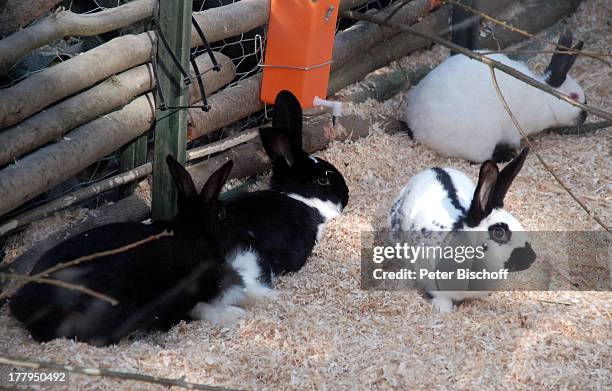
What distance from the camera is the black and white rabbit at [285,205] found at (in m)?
3.46

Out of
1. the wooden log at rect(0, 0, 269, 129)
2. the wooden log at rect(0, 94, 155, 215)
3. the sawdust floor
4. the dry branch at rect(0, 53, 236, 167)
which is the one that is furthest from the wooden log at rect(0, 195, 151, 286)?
the wooden log at rect(0, 0, 269, 129)

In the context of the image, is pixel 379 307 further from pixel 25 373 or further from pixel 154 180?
pixel 25 373

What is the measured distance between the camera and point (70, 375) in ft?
8.29

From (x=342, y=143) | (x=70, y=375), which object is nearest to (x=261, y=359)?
(x=70, y=375)

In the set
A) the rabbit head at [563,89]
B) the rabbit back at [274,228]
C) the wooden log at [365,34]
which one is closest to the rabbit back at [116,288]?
the rabbit back at [274,228]

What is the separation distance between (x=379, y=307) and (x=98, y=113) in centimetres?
135

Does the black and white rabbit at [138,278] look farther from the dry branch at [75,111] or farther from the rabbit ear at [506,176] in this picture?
the rabbit ear at [506,176]

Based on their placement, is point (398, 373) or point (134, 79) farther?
point (134, 79)


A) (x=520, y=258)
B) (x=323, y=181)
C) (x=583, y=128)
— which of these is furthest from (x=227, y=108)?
(x=583, y=128)

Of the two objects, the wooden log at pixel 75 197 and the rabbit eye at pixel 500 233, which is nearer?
the wooden log at pixel 75 197

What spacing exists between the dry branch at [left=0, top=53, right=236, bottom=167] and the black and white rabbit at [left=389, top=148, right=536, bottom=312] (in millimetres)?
1123

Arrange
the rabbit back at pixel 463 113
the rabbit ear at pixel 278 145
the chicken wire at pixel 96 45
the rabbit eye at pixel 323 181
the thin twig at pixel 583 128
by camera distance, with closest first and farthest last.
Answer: the chicken wire at pixel 96 45 < the rabbit ear at pixel 278 145 < the rabbit eye at pixel 323 181 < the rabbit back at pixel 463 113 < the thin twig at pixel 583 128

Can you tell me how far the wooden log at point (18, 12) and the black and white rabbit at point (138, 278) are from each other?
2.28 feet

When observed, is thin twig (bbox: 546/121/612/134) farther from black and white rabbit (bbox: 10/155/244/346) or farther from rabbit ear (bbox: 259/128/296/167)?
black and white rabbit (bbox: 10/155/244/346)
